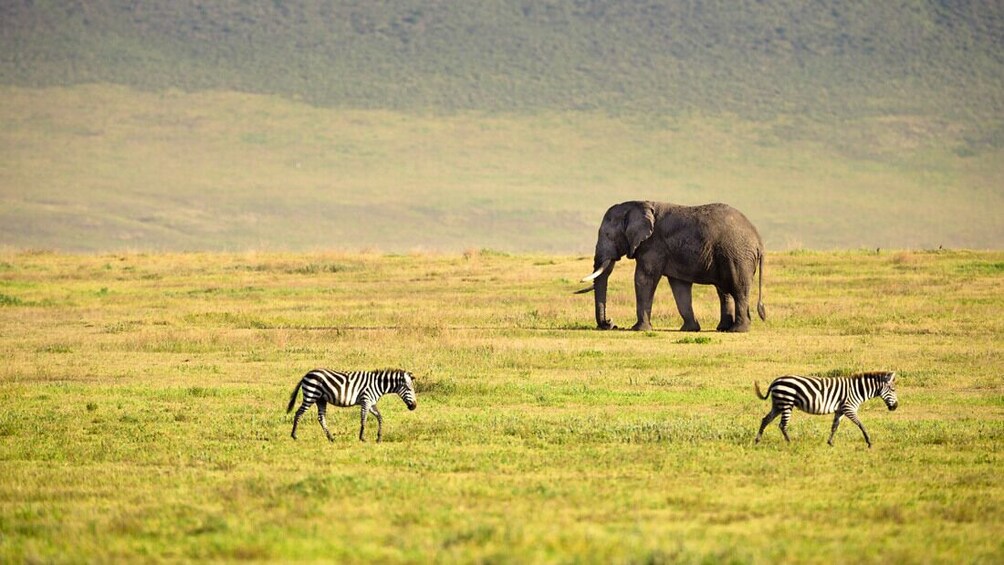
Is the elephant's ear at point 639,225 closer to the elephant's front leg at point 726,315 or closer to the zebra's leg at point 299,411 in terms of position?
the elephant's front leg at point 726,315

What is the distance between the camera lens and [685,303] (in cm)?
2922

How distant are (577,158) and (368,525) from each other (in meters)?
95.4

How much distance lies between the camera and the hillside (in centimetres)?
9444

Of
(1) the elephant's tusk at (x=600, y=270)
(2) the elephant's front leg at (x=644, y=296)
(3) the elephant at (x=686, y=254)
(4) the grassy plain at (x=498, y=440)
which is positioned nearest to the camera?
(4) the grassy plain at (x=498, y=440)

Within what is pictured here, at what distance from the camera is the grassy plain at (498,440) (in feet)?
36.1

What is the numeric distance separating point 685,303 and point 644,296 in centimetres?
80

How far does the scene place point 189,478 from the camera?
13.6 meters

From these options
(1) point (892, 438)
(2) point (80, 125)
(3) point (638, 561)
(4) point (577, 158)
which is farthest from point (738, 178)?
(3) point (638, 561)

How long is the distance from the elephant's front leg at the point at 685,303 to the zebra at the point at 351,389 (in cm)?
1391

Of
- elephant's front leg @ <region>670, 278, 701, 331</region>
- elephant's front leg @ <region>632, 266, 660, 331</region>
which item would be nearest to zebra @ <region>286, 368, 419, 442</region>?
elephant's front leg @ <region>632, 266, 660, 331</region>

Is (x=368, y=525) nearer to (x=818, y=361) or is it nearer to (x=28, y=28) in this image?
(x=818, y=361)

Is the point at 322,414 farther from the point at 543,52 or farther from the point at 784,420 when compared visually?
the point at 543,52

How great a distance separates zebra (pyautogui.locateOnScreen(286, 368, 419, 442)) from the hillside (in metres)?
72.4

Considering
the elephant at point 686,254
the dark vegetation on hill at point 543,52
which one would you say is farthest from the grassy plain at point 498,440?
the dark vegetation on hill at point 543,52
